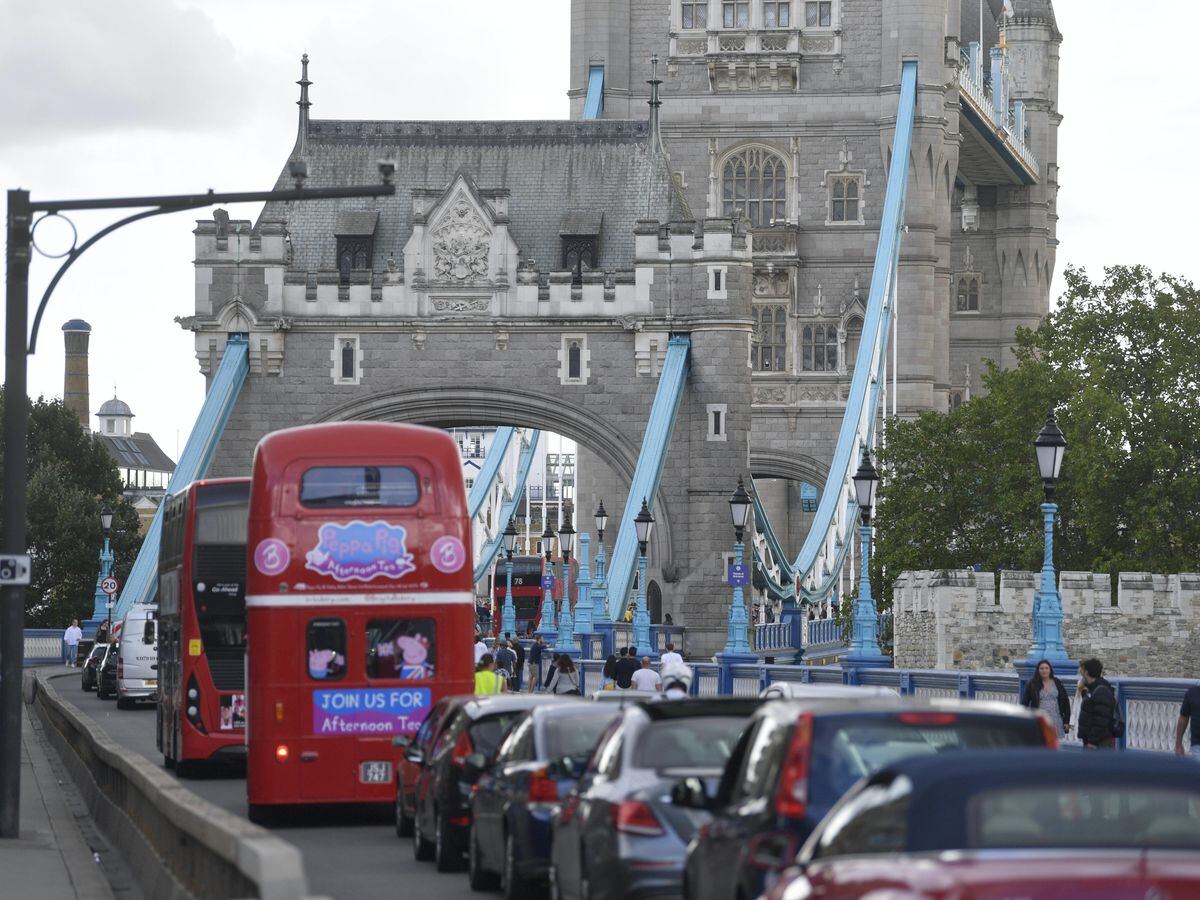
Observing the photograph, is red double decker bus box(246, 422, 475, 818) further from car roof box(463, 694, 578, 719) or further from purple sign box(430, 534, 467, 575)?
car roof box(463, 694, 578, 719)

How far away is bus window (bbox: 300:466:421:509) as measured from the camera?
67.1 ft

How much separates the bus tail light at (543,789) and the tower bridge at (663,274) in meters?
42.5

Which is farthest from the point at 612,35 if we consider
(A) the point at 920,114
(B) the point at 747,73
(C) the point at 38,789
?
(C) the point at 38,789

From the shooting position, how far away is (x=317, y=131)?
6681 cm

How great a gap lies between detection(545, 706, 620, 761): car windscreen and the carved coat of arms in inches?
1897

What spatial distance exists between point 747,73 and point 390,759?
52.4 meters

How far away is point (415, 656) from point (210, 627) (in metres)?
5.49

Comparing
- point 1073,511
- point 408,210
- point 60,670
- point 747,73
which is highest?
point 747,73

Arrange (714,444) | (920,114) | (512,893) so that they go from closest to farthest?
(512,893), (714,444), (920,114)

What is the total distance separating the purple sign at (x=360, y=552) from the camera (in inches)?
808

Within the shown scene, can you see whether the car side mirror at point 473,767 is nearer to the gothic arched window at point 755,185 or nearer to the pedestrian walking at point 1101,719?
the pedestrian walking at point 1101,719

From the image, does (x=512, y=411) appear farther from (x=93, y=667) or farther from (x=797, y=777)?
(x=797, y=777)

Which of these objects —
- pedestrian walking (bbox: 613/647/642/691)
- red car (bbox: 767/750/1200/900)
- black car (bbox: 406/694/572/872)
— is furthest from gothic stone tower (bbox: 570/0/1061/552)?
red car (bbox: 767/750/1200/900)

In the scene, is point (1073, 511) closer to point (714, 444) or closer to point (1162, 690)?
point (714, 444)
